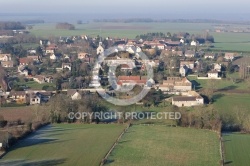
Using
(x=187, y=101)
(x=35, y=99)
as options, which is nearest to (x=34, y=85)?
(x=35, y=99)

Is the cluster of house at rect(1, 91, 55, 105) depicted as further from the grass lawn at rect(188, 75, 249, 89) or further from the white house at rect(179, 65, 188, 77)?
the white house at rect(179, 65, 188, 77)

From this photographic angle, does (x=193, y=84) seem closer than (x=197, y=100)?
No

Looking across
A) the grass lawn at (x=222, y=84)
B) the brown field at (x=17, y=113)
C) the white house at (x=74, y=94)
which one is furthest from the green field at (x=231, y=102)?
the brown field at (x=17, y=113)

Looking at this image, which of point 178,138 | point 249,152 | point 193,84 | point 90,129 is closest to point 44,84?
point 193,84

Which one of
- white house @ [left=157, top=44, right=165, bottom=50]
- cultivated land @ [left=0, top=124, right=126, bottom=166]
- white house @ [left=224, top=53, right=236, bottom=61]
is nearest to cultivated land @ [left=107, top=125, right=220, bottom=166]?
cultivated land @ [left=0, top=124, right=126, bottom=166]

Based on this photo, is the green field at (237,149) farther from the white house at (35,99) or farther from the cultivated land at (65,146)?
the white house at (35,99)

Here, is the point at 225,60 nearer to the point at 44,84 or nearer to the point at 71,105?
the point at 44,84

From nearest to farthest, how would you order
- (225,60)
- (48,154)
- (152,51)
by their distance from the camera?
(48,154), (225,60), (152,51)
